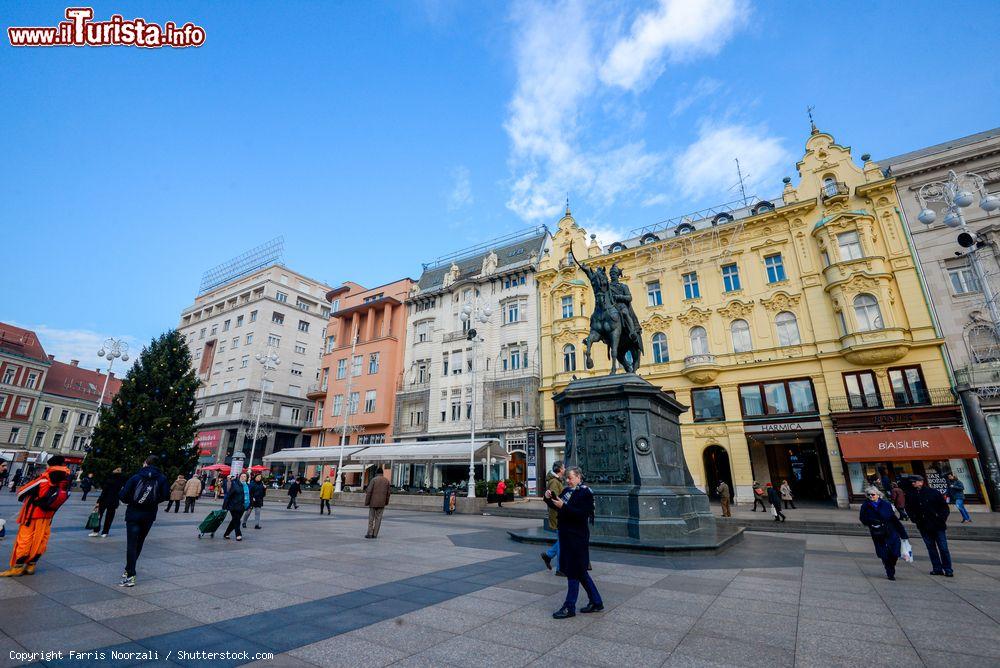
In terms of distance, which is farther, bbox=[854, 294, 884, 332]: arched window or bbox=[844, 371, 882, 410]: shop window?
bbox=[854, 294, 884, 332]: arched window

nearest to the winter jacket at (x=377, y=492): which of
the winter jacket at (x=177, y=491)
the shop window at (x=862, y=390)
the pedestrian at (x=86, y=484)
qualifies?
the winter jacket at (x=177, y=491)

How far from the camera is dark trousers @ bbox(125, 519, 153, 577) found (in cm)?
579

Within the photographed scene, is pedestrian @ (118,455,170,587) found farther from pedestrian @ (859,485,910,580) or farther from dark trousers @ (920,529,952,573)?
dark trousers @ (920,529,952,573)

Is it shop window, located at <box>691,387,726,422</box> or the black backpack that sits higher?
shop window, located at <box>691,387,726,422</box>

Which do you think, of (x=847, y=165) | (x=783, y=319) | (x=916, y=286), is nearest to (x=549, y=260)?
(x=783, y=319)

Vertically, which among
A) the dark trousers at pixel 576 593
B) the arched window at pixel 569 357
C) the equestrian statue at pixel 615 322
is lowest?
the dark trousers at pixel 576 593

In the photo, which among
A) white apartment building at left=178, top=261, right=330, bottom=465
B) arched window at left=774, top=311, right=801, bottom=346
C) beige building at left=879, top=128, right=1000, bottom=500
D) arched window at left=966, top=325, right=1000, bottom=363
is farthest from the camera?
white apartment building at left=178, top=261, right=330, bottom=465

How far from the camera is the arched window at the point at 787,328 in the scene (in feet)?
87.6

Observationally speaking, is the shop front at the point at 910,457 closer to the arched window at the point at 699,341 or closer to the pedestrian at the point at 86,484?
the arched window at the point at 699,341

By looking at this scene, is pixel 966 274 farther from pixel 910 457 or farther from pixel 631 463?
pixel 631 463

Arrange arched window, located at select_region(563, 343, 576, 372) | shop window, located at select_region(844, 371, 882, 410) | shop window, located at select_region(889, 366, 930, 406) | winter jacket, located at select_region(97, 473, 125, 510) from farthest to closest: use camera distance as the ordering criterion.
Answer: arched window, located at select_region(563, 343, 576, 372) < shop window, located at select_region(844, 371, 882, 410) < shop window, located at select_region(889, 366, 930, 406) < winter jacket, located at select_region(97, 473, 125, 510)

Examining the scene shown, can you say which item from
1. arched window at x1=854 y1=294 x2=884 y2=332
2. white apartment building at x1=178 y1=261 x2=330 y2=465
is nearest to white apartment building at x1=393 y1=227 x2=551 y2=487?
white apartment building at x1=178 y1=261 x2=330 y2=465

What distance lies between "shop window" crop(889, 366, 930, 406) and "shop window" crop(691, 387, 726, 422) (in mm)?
8135

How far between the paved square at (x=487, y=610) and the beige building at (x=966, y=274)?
17652mm
